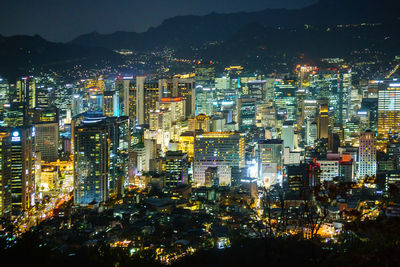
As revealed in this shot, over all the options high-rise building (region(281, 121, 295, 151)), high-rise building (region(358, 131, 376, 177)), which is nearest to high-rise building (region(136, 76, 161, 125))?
high-rise building (region(281, 121, 295, 151))

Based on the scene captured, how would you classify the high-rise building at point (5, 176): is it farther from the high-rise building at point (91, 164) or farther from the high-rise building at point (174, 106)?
the high-rise building at point (174, 106)

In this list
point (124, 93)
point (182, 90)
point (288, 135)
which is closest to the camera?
point (288, 135)

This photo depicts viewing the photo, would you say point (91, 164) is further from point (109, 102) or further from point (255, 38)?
point (255, 38)

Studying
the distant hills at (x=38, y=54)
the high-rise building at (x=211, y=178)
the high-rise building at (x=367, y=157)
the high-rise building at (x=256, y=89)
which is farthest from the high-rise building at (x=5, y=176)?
the high-rise building at (x=256, y=89)

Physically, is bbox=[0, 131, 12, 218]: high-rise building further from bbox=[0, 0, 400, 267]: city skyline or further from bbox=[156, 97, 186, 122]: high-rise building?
bbox=[156, 97, 186, 122]: high-rise building

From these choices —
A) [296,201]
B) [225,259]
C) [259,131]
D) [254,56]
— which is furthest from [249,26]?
[225,259]

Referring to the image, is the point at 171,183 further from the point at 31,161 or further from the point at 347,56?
the point at 347,56

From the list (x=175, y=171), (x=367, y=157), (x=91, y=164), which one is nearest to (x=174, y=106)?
(x=175, y=171)
